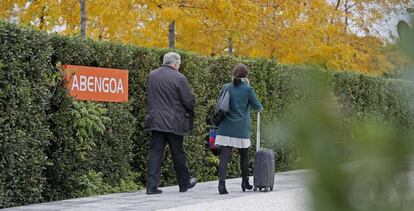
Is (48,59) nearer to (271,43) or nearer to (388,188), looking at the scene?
(388,188)

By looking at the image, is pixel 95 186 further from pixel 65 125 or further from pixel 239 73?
pixel 239 73

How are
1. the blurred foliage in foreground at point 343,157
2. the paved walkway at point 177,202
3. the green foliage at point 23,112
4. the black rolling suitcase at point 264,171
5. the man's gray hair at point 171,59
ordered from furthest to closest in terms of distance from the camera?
the black rolling suitcase at point 264,171 < the man's gray hair at point 171,59 < the green foliage at point 23,112 < the paved walkway at point 177,202 < the blurred foliage in foreground at point 343,157

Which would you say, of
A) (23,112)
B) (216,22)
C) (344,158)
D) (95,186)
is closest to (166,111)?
(95,186)

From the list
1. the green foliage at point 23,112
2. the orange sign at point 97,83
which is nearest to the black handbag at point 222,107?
the orange sign at point 97,83

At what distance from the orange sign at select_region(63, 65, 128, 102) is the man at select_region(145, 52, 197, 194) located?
542 millimetres

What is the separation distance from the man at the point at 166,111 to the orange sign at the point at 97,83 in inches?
21.3

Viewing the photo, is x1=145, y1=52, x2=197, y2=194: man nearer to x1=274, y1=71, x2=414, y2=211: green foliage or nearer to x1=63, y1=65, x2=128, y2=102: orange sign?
x1=63, y1=65, x2=128, y2=102: orange sign

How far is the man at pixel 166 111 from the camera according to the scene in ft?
33.3

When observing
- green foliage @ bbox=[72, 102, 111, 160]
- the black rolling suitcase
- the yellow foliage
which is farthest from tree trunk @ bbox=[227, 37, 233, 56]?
green foliage @ bbox=[72, 102, 111, 160]

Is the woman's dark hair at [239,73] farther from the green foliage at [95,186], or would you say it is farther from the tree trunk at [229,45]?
the tree trunk at [229,45]

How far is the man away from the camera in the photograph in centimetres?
1016

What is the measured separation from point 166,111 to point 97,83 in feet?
3.02

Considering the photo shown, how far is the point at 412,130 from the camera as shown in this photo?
3.41ft

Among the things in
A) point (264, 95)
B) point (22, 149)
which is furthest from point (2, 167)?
point (264, 95)
